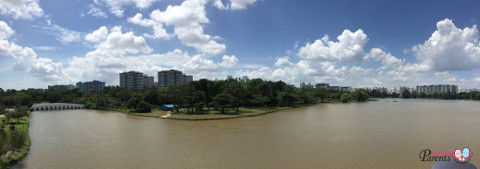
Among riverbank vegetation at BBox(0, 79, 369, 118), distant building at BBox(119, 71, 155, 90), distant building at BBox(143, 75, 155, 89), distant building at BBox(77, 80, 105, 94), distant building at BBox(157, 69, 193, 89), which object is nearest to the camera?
riverbank vegetation at BBox(0, 79, 369, 118)

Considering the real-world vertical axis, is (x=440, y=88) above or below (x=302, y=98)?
above

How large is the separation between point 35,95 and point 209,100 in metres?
54.1

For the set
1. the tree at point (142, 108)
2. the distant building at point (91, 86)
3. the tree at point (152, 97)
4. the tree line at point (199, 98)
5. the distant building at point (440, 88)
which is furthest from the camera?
the distant building at point (440, 88)

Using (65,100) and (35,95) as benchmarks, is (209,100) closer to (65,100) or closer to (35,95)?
(65,100)

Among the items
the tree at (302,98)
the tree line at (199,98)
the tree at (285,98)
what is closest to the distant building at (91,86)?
the tree line at (199,98)

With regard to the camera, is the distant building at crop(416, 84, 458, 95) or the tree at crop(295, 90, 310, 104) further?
the distant building at crop(416, 84, 458, 95)

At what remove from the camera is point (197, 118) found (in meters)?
27.2

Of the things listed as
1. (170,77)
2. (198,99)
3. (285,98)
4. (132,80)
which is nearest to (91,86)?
(132,80)

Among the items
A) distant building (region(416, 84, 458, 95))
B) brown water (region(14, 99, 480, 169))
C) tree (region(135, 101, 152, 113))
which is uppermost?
distant building (region(416, 84, 458, 95))

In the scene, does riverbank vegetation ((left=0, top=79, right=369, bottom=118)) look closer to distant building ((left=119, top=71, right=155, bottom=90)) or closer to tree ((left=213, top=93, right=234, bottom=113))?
tree ((left=213, top=93, right=234, bottom=113))

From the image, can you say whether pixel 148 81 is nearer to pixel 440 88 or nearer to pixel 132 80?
pixel 132 80

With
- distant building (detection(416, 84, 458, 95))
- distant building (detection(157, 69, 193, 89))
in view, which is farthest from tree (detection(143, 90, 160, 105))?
distant building (detection(416, 84, 458, 95))

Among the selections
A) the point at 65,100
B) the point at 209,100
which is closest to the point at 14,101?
the point at 65,100

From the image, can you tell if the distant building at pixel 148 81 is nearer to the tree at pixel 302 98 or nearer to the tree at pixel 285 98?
the tree at pixel 302 98
